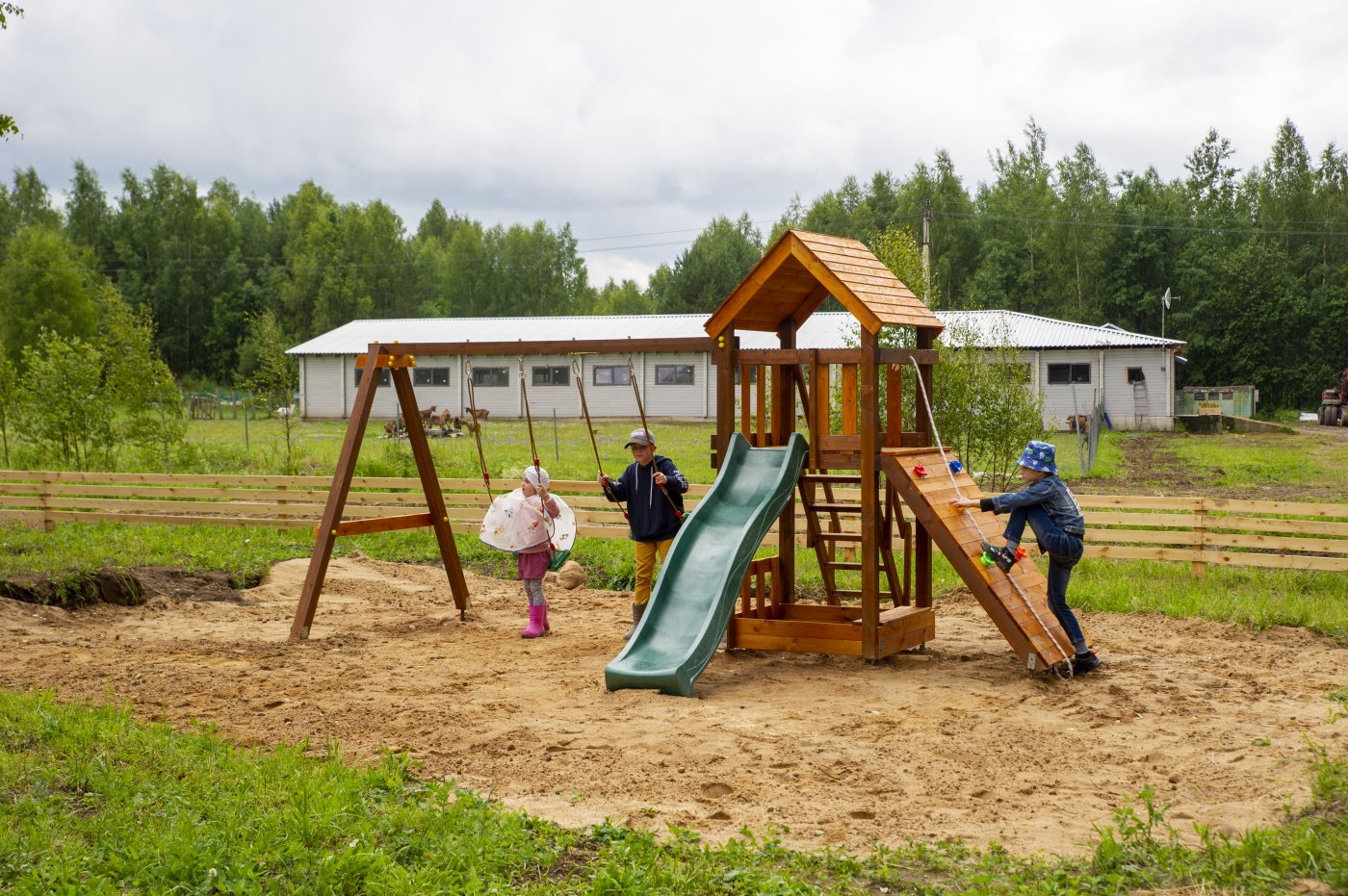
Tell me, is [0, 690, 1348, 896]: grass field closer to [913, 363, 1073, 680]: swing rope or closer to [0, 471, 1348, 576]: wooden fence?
[913, 363, 1073, 680]: swing rope

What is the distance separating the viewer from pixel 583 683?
24.7 feet

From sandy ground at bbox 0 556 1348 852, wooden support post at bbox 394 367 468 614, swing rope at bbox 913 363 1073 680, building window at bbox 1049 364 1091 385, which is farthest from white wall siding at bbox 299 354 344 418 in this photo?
swing rope at bbox 913 363 1073 680

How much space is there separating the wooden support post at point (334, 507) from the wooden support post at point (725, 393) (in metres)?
2.92

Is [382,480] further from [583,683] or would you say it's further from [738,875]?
[738,875]

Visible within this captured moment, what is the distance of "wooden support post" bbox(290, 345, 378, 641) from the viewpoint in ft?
30.5

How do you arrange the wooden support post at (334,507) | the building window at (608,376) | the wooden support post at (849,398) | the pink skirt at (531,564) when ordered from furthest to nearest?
the building window at (608,376)
the pink skirt at (531,564)
the wooden support post at (334,507)
the wooden support post at (849,398)

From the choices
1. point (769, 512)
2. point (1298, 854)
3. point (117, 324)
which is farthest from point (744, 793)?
point (117, 324)

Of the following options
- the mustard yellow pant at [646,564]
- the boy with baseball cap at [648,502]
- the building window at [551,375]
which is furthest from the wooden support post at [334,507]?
the building window at [551,375]

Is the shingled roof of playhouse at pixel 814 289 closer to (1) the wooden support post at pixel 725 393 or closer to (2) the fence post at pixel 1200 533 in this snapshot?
(1) the wooden support post at pixel 725 393

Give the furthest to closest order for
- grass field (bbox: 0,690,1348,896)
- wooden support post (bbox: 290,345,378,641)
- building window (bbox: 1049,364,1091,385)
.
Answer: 1. building window (bbox: 1049,364,1091,385)
2. wooden support post (bbox: 290,345,378,641)
3. grass field (bbox: 0,690,1348,896)

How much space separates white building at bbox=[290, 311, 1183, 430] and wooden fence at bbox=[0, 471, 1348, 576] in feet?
56.5

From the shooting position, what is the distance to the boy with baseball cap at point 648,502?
8805mm

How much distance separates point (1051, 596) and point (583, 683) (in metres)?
3.32

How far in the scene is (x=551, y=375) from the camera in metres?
38.3
